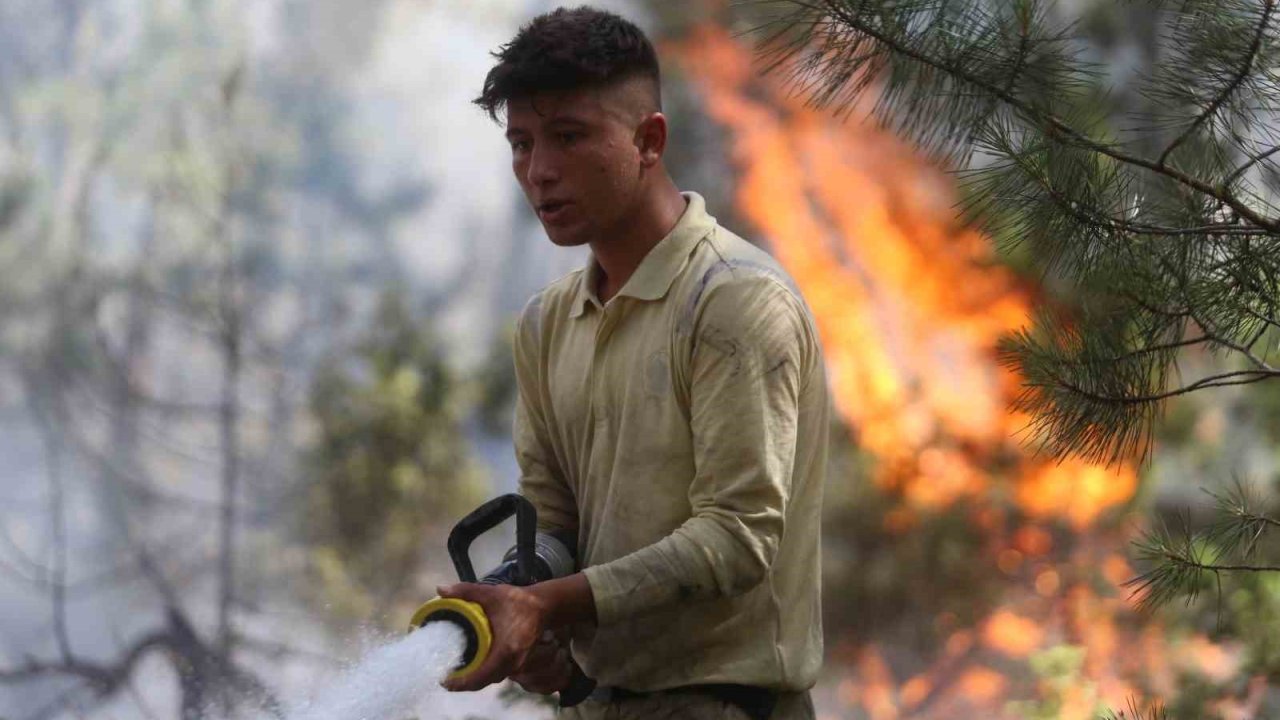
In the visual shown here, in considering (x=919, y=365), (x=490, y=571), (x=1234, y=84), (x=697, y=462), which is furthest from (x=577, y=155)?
(x=919, y=365)

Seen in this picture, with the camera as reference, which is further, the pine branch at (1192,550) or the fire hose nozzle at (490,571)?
the pine branch at (1192,550)

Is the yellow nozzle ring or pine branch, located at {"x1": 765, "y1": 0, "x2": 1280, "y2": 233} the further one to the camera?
pine branch, located at {"x1": 765, "y1": 0, "x2": 1280, "y2": 233}

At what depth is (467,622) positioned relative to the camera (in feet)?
6.61

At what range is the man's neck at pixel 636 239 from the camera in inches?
91.4

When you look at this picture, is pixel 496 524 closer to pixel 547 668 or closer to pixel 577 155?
pixel 547 668

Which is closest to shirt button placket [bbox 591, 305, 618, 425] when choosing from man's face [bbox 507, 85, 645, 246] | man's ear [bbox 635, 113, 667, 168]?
man's face [bbox 507, 85, 645, 246]

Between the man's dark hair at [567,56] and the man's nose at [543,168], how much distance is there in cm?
10

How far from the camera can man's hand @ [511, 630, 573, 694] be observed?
2179mm

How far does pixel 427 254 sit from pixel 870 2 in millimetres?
5571

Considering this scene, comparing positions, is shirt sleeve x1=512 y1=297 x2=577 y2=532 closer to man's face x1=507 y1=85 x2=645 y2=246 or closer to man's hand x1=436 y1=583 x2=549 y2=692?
man's face x1=507 y1=85 x2=645 y2=246

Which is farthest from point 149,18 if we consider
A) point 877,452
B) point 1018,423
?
point 1018,423

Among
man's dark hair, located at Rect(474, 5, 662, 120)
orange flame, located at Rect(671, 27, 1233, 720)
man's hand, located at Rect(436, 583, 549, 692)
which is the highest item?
man's dark hair, located at Rect(474, 5, 662, 120)

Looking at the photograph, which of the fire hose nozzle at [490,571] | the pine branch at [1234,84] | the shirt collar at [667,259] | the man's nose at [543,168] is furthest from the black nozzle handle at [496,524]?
the pine branch at [1234,84]

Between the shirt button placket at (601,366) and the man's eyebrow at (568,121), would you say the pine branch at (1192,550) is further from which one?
the man's eyebrow at (568,121)
